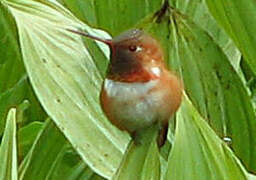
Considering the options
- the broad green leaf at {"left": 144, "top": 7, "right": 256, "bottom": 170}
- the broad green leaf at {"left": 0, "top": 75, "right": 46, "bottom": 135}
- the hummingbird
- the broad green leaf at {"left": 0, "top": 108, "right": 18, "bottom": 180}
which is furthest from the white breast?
the broad green leaf at {"left": 0, "top": 75, "right": 46, "bottom": 135}

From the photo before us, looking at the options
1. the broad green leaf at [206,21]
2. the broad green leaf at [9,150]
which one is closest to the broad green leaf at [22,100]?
the broad green leaf at [206,21]

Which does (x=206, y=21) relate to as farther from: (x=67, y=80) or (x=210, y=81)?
(x=67, y=80)

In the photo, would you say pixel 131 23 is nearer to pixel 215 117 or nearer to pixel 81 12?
pixel 81 12

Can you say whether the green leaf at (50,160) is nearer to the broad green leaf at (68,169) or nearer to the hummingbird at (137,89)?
the broad green leaf at (68,169)

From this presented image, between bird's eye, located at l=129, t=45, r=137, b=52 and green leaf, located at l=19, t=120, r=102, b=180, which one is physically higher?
bird's eye, located at l=129, t=45, r=137, b=52

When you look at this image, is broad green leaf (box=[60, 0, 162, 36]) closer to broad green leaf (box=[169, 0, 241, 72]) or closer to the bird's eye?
broad green leaf (box=[169, 0, 241, 72])

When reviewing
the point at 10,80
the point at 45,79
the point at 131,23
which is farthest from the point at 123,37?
the point at 10,80
